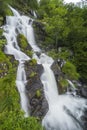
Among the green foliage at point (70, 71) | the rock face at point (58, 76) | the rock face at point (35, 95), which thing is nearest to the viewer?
the rock face at point (35, 95)

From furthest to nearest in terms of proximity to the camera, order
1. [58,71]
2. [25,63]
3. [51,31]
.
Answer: [51,31] < [58,71] < [25,63]

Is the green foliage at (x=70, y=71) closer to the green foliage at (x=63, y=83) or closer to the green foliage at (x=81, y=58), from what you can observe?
the green foliage at (x=81, y=58)

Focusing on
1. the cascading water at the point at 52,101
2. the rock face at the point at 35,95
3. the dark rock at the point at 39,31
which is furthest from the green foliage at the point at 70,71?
the dark rock at the point at 39,31

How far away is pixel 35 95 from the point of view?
860 inches

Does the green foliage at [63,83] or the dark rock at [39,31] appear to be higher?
the dark rock at [39,31]

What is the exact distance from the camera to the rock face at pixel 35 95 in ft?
69.2

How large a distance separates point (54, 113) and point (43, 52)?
459 inches

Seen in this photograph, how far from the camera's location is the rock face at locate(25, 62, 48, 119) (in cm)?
2109

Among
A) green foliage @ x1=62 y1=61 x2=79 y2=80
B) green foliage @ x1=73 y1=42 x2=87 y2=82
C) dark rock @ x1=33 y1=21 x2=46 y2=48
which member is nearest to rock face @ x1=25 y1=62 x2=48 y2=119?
green foliage @ x1=62 y1=61 x2=79 y2=80

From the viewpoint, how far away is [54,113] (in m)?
Result: 22.5

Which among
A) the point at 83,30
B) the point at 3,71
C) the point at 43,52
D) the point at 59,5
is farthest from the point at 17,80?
the point at 59,5

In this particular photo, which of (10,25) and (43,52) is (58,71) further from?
(10,25)

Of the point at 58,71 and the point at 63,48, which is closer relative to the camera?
the point at 58,71

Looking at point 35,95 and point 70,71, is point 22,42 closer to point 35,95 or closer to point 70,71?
point 70,71
